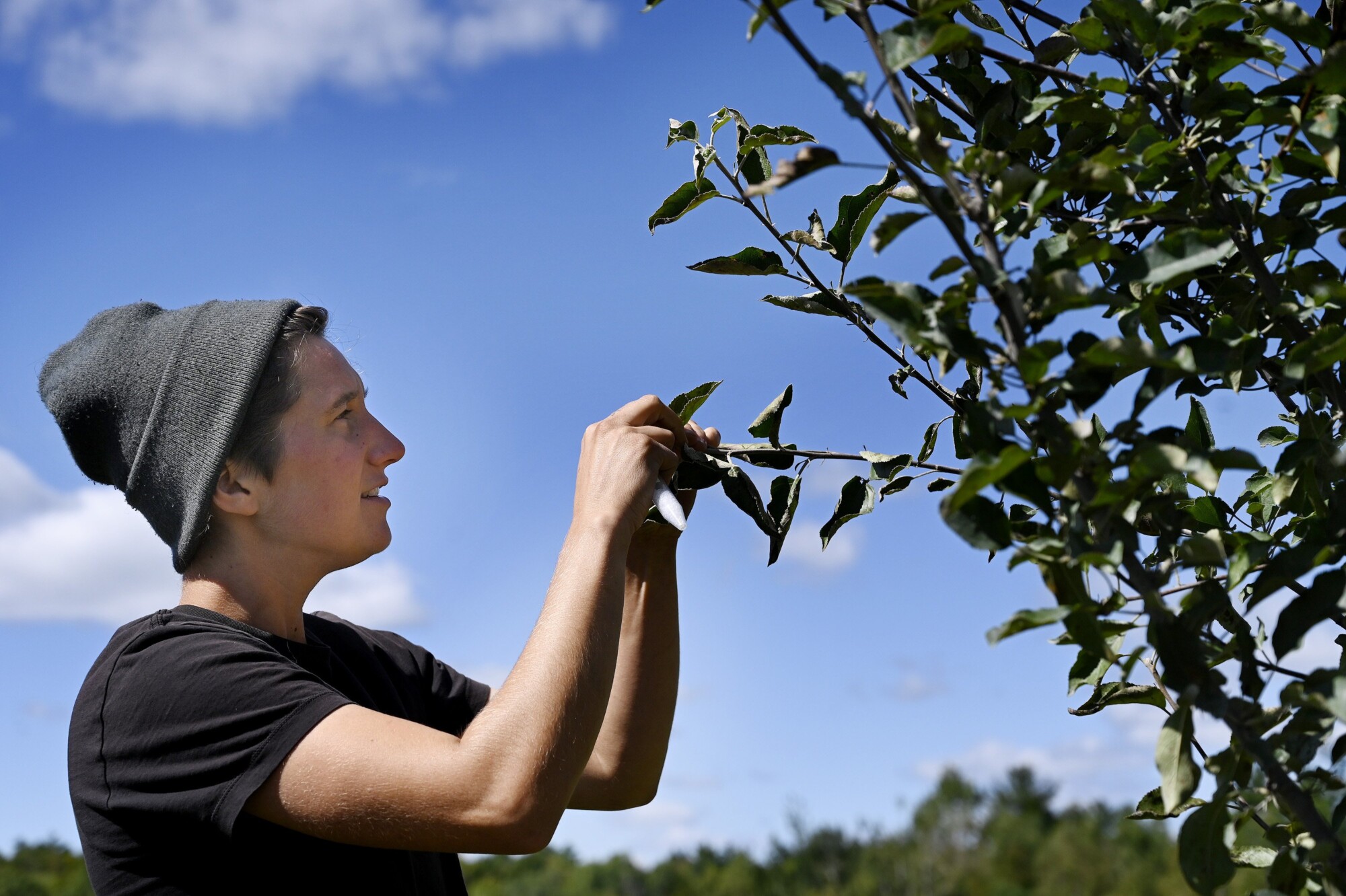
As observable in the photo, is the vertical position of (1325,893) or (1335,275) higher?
(1335,275)

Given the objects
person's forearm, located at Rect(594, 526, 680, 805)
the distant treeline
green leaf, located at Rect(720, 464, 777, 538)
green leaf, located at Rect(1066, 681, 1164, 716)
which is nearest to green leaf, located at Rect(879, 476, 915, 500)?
green leaf, located at Rect(720, 464, 777, 538)

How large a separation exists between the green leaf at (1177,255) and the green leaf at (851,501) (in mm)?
498

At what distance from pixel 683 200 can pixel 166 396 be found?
1.07 meters

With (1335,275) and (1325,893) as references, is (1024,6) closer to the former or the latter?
(1335,275)

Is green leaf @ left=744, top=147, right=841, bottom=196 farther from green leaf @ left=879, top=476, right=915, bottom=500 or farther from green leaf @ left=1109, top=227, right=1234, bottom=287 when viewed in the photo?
green leaf @ left=879, top=476, right=915, bottom=500

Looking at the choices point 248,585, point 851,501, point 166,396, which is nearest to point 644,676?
point 248,585

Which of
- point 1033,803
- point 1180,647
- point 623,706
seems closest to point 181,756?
point 623,706

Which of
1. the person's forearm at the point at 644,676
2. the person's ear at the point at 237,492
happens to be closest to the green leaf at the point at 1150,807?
the person's forearm at the point at 644,676

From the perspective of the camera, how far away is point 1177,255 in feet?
3.40

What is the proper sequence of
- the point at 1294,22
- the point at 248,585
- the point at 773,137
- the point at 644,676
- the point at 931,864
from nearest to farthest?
1. the point at 1294,22
2. the point at 773,137
3. the point at 248,585
4. the point at 644,676
5. the point at 931,864

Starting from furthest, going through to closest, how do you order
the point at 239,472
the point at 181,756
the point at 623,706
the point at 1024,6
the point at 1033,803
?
the point at 1033,803, the point at 623,706, the point at 239,472, the point at 181,756, the point at 1024,6

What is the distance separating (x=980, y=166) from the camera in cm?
103

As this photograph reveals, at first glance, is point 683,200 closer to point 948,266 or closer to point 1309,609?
point 948,266

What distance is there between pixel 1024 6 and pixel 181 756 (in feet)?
5.04
